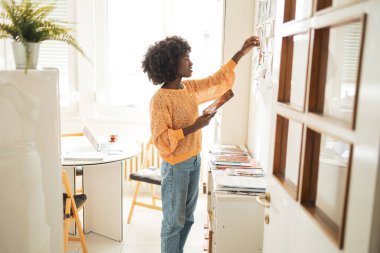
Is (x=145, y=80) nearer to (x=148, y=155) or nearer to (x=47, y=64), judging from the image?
(x=148, y=155)

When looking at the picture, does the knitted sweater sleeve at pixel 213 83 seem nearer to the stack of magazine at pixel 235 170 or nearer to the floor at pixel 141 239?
the stack of magazine at pixel 235 170

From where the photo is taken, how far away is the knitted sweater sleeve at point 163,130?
2072 millimetres

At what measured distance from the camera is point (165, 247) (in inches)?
90.9

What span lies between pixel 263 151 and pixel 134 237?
5.05 ft

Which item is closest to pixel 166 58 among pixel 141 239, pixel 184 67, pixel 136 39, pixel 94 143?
pixel 184 67

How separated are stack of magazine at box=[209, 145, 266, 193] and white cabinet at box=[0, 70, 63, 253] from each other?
0.87m

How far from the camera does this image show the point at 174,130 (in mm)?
2090

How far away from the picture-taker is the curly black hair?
2.18m

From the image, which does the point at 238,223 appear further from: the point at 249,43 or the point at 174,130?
the point at 249,43

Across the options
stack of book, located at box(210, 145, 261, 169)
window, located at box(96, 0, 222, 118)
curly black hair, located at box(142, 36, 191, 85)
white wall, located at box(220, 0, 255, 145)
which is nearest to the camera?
curly black hair, located at box(142, 36, 191, 85)

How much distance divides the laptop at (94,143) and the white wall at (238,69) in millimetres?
1010

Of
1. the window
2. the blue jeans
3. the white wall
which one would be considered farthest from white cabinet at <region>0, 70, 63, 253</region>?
the window

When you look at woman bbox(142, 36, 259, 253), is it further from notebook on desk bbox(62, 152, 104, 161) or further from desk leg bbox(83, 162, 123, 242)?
desk leg bbox(83, 162, 123, 242)

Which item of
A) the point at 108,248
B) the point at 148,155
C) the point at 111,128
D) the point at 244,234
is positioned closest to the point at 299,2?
the point at 244,234
